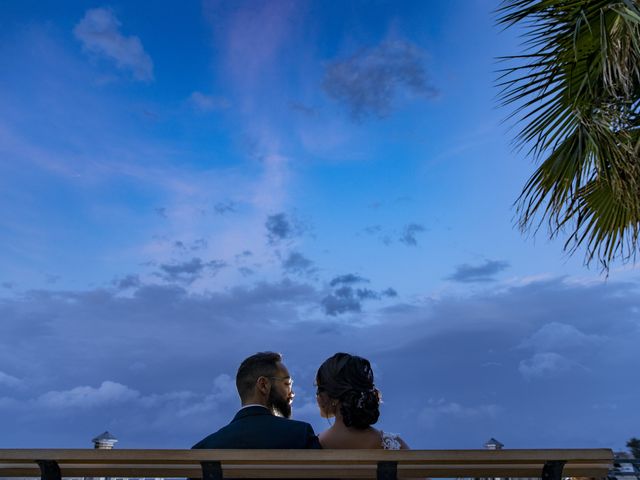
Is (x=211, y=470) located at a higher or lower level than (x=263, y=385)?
lower

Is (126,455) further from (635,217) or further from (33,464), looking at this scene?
(635,217)

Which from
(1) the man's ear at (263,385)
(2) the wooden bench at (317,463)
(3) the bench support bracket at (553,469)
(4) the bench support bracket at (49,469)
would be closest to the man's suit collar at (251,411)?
(1) the man's ear at (263,385)

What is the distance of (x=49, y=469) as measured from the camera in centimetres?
298

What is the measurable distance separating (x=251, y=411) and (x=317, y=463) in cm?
83

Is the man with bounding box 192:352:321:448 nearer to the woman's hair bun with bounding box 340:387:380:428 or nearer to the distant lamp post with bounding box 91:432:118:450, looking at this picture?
the woman's hair bun with bounding box 340:387:380:428

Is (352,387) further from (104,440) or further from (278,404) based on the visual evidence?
(104,440)

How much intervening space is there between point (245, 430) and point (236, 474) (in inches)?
15.7

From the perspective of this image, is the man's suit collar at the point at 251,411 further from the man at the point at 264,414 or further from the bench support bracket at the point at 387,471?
the bench support bracket at the point at 387,471

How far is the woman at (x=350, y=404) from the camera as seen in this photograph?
11.6ft

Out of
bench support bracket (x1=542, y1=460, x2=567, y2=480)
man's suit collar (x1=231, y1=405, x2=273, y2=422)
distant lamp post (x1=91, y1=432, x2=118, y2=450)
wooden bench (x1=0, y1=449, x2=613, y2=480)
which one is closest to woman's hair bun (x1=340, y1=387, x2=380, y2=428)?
man's suit collar (x1=231, y1=405, x2=273, y2=422)

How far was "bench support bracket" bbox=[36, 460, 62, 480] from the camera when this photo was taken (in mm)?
2955

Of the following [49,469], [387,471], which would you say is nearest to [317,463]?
[387,471]

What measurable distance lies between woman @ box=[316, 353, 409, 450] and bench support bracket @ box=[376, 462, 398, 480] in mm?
811

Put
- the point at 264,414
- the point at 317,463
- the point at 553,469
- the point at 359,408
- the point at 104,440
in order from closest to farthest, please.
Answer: the point at 317,463
the point at 553,469
the point at 264,414
the point at 359,408
the point at 104,440
